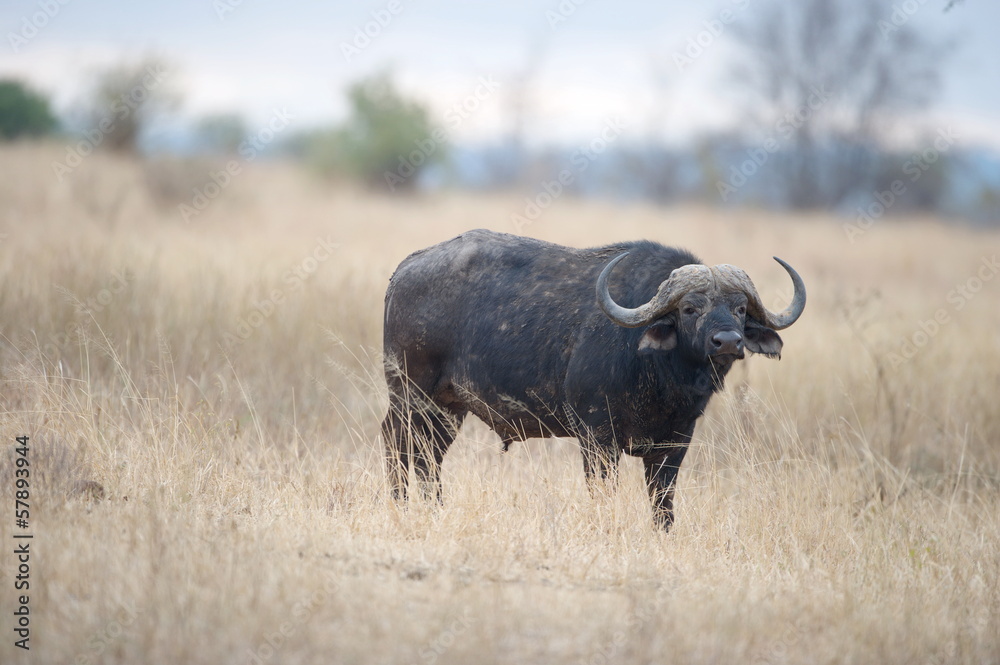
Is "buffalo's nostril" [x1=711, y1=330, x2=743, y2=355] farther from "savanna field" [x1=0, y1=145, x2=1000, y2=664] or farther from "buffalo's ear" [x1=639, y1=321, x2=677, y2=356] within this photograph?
"savanna field" [x1=0, y1=145, x2=1000, y2=664]

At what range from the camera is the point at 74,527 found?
398cm

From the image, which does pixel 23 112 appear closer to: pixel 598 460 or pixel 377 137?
pixel 377 137

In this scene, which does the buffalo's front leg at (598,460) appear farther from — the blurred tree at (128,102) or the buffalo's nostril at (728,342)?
the blurred tree at (128,102)

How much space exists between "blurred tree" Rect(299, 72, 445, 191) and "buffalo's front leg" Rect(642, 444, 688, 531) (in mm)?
21356

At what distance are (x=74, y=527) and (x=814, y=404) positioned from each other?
6470 millimetres

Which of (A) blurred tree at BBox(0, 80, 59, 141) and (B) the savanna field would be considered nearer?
(B) the savanna field

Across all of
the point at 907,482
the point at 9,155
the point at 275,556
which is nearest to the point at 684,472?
the point at 907,482

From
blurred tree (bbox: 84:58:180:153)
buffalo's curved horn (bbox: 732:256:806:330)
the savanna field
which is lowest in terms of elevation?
the savanna field

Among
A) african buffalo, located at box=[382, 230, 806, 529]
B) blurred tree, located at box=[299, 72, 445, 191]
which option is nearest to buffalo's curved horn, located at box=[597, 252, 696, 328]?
A: african buffalo, located at box=[382, 230, 806, 529]

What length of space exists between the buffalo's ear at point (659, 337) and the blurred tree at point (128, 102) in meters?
17.8

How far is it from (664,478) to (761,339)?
1049 mm

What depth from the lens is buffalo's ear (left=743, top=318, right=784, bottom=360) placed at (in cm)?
507

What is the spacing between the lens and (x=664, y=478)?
534 cm

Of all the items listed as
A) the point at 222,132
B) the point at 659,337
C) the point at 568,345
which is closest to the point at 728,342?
the point at 659,337
